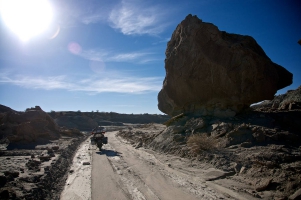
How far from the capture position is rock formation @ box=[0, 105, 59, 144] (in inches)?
790

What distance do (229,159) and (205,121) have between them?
5.39 metres

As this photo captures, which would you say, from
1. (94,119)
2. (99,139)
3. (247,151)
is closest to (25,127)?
Answer: (99,139)

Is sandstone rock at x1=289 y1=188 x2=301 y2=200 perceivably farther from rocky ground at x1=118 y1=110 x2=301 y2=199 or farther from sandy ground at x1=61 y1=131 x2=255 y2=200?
sandy ground at x1=61 y1=131 x2=255 y2=200

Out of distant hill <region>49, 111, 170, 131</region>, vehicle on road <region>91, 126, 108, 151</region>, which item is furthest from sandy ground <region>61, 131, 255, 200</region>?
distant hill <region>49, 111, 170, 131</region>

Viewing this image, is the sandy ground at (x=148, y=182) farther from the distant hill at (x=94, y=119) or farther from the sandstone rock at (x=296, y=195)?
the distant hill at (x=94, y=119)

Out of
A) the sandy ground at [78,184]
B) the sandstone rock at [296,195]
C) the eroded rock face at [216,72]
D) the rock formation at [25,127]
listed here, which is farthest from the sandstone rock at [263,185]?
the rock formation at [25,127]

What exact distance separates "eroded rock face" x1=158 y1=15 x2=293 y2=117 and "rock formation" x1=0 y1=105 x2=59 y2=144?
48.6 feet

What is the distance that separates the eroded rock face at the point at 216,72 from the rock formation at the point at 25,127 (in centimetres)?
1480

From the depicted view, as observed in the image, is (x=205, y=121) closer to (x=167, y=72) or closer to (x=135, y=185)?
(x=167, y=72)

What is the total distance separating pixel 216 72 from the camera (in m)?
14.4

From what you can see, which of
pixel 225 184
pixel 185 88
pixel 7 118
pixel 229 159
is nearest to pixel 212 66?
pixel 185 88

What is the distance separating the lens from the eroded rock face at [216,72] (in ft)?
43.6

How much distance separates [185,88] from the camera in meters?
16.6

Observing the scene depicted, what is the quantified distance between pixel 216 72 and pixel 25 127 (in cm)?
1921
